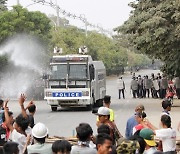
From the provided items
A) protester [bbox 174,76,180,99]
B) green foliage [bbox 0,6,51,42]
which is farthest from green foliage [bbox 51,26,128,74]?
protester [bbox 174,76,180,99]

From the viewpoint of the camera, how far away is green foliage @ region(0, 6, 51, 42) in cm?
4422

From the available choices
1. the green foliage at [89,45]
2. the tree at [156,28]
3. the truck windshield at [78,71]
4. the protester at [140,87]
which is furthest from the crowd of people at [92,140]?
the green foliage at [89,45]

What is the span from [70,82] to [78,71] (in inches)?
27.6

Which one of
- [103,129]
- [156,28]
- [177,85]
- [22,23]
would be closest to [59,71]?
[156,28]

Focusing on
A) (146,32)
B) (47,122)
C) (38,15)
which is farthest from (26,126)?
(38,15)

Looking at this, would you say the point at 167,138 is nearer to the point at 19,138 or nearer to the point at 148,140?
the point at 148,140

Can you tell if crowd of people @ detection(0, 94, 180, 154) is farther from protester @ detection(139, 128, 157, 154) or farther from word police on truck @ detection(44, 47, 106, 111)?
word police on truck @ detection(44, 47, 106, 111)

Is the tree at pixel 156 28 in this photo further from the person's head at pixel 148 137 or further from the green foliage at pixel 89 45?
the green foliage at pixel 89 45

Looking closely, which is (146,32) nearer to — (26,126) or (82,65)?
(82,65)

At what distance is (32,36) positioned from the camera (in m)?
46.3

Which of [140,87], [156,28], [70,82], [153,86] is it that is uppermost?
[156,28]

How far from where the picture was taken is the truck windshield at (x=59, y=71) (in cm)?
2703

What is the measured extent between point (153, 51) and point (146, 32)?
5.84 feet

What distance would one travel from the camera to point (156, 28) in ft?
86.2
